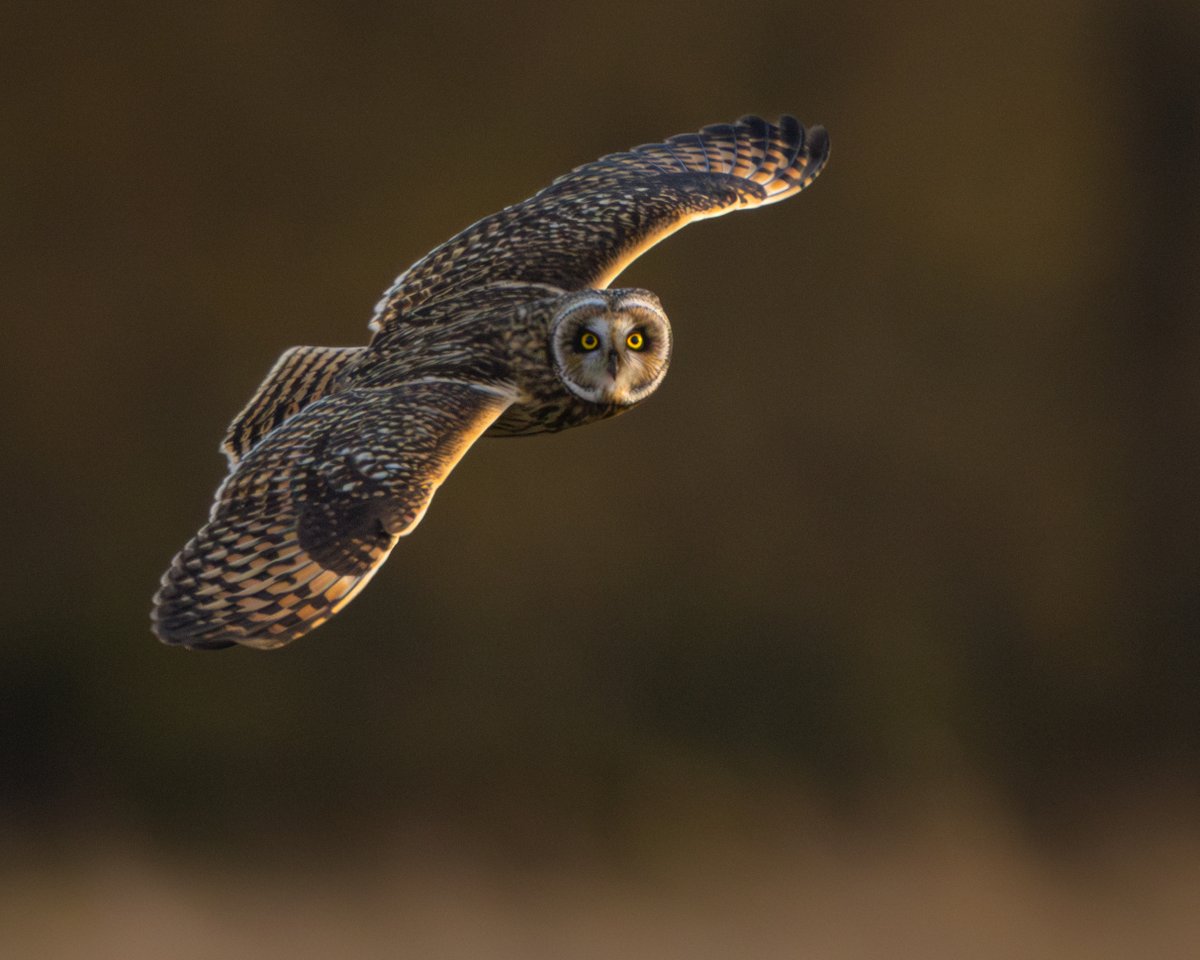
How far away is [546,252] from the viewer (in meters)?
3.00

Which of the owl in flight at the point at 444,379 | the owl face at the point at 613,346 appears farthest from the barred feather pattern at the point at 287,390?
the owl face at the point at 613,346

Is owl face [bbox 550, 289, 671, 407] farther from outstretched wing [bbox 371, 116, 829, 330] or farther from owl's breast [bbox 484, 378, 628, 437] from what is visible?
outstretched wing [bbox 371, 116, 829, 330]

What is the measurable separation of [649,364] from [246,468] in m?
0.54

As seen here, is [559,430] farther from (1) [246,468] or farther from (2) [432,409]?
(1) [246,468]

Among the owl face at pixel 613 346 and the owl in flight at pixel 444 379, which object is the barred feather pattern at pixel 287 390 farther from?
the owl face at pixel 613 346

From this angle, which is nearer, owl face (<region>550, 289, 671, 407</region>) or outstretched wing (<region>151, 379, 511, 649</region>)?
outstretched wing (<region>151, 379, 511, 649</region>)

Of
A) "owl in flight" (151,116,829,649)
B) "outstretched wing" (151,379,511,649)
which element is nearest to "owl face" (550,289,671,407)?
"owl in flight" (151,116,829,649)

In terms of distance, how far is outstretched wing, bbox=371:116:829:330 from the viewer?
2.98m

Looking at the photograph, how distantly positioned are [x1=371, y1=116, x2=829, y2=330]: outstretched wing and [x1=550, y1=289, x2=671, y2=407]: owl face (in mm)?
346

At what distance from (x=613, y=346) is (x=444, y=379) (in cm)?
23

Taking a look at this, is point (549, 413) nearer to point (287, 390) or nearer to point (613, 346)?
point (613, 346)

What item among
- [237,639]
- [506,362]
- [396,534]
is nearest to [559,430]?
[506,362]

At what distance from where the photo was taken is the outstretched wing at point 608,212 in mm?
2982

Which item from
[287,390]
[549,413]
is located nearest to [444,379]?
[549,413]
